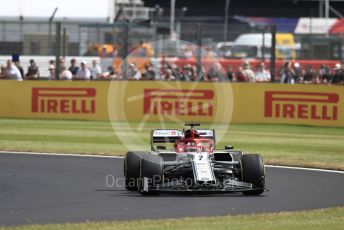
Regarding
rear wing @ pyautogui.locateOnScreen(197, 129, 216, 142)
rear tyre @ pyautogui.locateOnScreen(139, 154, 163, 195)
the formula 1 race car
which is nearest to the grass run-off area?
rear wing @ pyautogui.locateOnScreen(197, 129, 216, 142)

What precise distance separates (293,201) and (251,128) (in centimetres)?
1520

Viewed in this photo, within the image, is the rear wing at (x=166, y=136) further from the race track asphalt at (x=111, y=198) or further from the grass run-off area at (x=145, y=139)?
the grass run-off area at (x=145, y=139)

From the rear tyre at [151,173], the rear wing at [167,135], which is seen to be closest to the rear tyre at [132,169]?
the rear tyre at [151,173]

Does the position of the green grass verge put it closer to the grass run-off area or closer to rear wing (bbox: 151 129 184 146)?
A: rear wing (bbox: 151 129 184 146)

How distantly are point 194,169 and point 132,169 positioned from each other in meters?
1.02

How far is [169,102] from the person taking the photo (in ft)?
99.9

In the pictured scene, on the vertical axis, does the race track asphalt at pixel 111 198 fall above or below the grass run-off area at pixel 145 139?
above

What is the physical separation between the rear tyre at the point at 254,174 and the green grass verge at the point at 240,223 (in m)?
2.18

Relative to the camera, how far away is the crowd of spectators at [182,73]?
3144 centimetres

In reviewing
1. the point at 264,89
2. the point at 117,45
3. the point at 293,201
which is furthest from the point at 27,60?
the point at 293,201

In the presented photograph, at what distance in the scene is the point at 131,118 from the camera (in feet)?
101

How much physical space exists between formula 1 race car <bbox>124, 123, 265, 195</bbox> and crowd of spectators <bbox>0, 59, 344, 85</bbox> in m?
15.6

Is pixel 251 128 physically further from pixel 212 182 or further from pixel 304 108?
pixel 212 182

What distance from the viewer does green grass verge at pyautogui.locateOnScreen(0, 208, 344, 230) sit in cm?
1107
